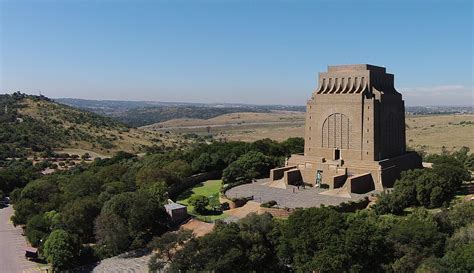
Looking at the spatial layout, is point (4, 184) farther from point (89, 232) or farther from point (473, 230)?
point (473, 230)

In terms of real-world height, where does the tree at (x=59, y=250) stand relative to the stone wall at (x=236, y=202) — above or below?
below

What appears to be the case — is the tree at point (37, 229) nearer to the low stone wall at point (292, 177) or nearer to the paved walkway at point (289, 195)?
the paved walkway at point (289, 195)

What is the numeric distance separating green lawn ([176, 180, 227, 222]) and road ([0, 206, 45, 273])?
48.5ft

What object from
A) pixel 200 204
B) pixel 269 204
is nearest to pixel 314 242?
pixel 269 204

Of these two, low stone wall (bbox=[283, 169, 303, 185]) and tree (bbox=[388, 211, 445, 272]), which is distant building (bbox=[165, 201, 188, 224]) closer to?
low stone wall (bbox=[283, 169, 303, 185])

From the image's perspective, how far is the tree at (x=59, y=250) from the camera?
39.8m

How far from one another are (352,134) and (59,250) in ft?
103

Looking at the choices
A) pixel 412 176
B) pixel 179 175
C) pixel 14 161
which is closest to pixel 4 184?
pixel 14 161

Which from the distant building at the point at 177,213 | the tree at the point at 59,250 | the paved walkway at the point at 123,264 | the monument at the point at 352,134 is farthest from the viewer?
the monument at the point at 352,134

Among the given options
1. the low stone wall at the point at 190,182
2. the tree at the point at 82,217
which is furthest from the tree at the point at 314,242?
the low stone wall at the point at 190,182

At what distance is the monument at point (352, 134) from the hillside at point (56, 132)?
7202 cm

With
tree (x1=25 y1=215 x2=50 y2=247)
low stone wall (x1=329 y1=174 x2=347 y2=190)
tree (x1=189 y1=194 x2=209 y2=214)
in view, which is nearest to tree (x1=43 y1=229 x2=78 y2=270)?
tree (x1=25 y1=215 x2=50 y2=247)

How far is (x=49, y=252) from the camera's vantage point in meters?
40.2

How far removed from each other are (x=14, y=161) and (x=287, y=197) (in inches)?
2733
